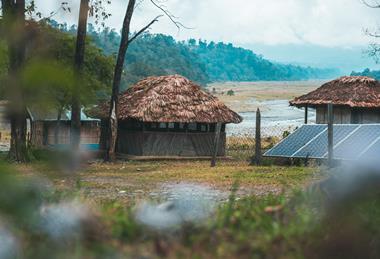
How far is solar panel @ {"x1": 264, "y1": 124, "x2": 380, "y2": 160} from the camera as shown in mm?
16594

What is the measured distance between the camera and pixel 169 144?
27719 millimetres

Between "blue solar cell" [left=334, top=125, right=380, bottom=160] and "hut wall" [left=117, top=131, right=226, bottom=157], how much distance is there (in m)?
10.6

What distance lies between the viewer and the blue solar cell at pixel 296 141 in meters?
19.6

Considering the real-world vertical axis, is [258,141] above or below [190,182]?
above

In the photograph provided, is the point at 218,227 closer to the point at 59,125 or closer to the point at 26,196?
the point at 26,196

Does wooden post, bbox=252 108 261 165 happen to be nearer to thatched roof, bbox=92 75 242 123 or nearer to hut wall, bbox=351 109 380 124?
thatched roof, bbox=92 75 242 123

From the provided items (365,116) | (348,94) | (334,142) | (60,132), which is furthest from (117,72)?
(60,132)

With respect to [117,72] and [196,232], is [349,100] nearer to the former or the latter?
[117,72]

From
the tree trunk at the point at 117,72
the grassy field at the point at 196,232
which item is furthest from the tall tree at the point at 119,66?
the grassy field at the point at 196,232

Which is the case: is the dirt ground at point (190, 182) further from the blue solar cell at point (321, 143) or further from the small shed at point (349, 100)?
the small shed at point (349, 100)

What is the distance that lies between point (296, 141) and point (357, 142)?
2911mm

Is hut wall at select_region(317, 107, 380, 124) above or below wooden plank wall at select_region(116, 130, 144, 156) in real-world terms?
above

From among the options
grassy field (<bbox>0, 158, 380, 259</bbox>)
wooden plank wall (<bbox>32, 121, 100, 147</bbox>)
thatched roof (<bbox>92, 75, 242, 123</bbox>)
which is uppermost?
thatched roof (<bbox>92, 75, 242, 123</bbox>)

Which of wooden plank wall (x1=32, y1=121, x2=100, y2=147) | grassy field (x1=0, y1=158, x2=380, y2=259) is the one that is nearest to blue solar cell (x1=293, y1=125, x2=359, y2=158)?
grassy field (x1=0, y1=158, x2=380, y2=259)
